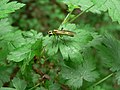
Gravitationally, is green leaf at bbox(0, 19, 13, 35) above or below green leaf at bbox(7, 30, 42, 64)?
above

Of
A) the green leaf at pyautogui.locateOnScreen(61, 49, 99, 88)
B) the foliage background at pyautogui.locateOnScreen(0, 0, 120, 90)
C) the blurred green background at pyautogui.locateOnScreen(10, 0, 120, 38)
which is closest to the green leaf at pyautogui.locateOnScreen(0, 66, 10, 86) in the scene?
the foliage background at pyautogui.locateOnScreen(0, 0, 120, 90)

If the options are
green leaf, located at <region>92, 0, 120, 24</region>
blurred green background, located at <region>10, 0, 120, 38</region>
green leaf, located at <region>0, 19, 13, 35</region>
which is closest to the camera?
green leaf, located at <region>92, 0, 120, 24</region>

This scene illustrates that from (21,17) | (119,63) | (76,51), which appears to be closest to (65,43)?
(76,51)

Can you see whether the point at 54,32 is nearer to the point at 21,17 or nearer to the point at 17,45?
the point at 17,45

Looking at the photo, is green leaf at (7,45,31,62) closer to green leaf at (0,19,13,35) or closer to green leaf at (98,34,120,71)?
green leaf at (0,19,13,35)

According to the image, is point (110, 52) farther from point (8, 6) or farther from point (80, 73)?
point (8, 6)

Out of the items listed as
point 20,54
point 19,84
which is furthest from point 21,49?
point 19,84
